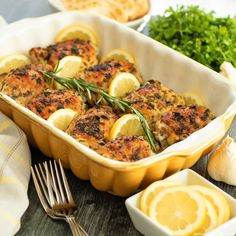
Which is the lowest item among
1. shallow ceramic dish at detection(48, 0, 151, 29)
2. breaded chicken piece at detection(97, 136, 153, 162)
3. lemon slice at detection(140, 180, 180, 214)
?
shallow ceramic dish at detection(48, 0, 151, 29)

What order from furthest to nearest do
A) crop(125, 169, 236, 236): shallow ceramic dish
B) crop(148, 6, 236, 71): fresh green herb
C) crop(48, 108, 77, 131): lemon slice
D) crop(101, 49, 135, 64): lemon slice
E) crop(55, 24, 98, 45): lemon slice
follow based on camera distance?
crop(148, 6, 236, 71): fresh green herb < crop(55, 24, 98, 45): lemon slice < crop(101, 49, 135, 64): lemon slice < crop(48, 108, 77, 131): lemon slice < crop(125, 169, 236, 236): shallow ceramic dish

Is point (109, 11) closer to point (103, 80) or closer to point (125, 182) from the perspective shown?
point (103, 80)

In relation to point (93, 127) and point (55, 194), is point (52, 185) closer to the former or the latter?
point (55, 194)

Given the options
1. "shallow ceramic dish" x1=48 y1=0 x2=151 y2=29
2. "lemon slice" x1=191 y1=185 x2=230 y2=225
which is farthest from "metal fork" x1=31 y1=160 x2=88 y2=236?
"shallow ceramic dish" x1=48 y1=0 x2=151 y2=29

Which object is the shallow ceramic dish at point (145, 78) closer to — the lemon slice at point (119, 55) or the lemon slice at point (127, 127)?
the lemon slice at point (119, 55)

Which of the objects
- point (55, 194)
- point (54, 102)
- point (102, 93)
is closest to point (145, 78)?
point (102, 93)

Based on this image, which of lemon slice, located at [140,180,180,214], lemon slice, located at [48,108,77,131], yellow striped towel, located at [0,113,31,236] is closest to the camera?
lemon slice, located at [140,180,180,214]

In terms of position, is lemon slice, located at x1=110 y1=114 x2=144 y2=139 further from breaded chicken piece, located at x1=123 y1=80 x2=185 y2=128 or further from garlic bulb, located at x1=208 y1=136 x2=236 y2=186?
garlic bulb, located at x1=208 y1=136 x2=236 y2=186

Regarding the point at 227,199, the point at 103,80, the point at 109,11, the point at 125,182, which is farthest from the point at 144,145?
the point at 109,11
